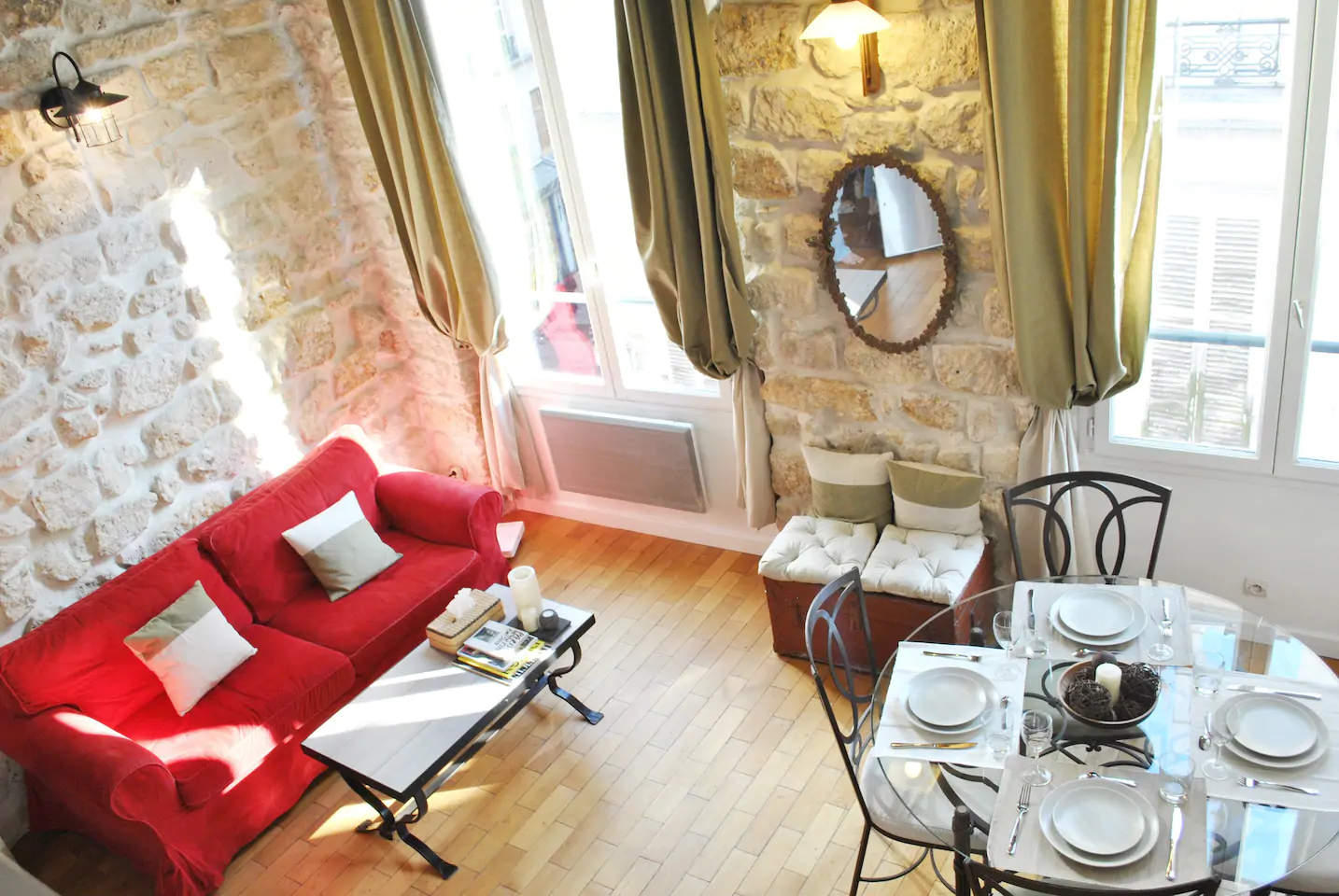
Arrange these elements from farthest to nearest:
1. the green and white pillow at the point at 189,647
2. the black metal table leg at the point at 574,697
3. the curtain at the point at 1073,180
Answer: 1. the black metal table leg at the point at 574,697
2. the green and white pillow at the point at 189,647
3. the curtain at the point at 1073,180

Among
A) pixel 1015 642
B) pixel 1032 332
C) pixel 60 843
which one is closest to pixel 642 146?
pixel 1032 332

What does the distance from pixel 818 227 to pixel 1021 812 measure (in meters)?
2.22

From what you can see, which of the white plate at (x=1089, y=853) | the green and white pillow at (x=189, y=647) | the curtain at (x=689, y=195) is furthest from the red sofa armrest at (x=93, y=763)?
the white plate at (x=1089, y=853)

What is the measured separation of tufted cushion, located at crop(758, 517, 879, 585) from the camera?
3.94 meters

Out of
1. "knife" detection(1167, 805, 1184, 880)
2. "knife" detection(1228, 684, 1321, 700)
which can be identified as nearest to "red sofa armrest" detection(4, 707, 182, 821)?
"knife" detection(1167, 805, 1184, 880)

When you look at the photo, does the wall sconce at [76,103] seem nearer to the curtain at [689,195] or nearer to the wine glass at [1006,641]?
the curtain at [689,195]

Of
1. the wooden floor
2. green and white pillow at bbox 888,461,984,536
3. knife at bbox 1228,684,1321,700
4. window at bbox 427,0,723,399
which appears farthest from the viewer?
window at bbox 427,0,723,399

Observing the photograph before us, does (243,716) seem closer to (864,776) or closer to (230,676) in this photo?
(230,676)

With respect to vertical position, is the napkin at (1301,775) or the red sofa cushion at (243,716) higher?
the napkin at (1301,775)

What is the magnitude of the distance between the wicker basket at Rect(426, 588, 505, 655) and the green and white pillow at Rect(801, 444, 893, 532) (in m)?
1.31

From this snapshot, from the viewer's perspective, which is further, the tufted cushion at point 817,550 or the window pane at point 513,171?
the window pane at point 513,171

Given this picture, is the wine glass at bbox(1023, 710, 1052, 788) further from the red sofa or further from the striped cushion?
the striped cushion

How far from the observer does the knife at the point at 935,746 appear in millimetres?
2625

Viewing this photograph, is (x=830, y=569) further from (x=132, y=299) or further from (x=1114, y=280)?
(x=132, y=299)
